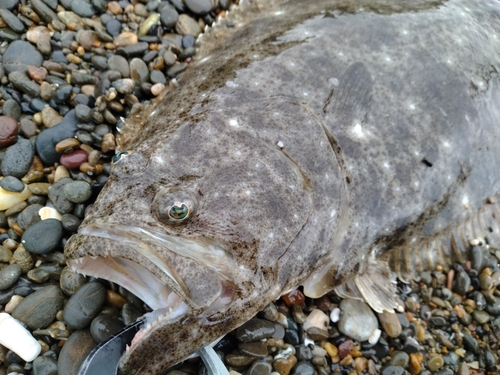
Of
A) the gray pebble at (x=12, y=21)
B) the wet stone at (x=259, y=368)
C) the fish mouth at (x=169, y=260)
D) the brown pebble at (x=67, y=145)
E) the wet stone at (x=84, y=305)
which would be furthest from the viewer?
the gray pebble at (x=12, y=21)

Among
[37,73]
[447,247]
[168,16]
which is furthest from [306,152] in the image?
[37,73]

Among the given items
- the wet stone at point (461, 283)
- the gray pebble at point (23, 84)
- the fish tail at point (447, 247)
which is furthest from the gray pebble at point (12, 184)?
the wet stone at point (461, 283)

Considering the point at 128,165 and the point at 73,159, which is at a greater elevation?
the point at 128,165

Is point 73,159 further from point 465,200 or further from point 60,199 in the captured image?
point 465,200

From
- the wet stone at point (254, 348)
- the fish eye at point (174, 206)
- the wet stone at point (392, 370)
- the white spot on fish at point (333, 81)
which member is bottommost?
the wet stone at point (392, 370)

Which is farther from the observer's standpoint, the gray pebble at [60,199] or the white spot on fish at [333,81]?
the gray pebble at [60,199]

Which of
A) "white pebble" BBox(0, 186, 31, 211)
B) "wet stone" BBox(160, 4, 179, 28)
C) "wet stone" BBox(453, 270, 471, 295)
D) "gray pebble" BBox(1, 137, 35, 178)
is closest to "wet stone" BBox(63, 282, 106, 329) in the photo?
"white pebble" BBox(0, 186, 31, 211)

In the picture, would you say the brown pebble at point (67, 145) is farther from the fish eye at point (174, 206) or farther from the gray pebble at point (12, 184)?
the fish eye at point (174, 206)

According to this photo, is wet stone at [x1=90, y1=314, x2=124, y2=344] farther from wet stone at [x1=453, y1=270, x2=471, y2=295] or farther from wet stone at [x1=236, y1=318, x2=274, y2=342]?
wet stone at [x1=453, y1=270, x2=471, y2=295]
